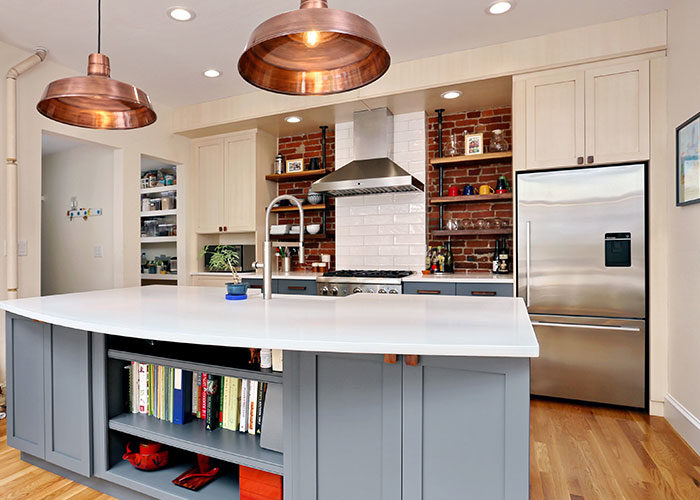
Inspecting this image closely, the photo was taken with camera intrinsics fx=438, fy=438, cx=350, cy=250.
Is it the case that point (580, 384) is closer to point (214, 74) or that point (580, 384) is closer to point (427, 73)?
point (427, 73)

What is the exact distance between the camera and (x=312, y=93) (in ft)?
5.49

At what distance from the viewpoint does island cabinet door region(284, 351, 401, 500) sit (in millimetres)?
1389

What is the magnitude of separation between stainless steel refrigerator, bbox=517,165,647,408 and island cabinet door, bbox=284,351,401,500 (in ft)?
7.05

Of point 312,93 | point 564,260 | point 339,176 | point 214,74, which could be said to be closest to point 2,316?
point 214,74

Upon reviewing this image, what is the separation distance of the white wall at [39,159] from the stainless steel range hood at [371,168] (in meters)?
1.87

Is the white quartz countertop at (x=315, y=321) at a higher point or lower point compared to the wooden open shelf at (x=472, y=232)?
lower

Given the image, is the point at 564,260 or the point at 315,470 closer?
the point at 315,470

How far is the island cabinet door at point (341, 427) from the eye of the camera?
1.39 meters

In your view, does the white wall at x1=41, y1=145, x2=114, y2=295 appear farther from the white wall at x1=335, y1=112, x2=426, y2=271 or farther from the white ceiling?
the white wall at x1=335, y1=112, x2=426, y2=271

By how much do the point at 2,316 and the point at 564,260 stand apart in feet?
13.5

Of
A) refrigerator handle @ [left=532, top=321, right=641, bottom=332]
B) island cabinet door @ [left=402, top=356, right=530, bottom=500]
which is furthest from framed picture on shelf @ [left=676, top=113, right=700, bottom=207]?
island cabinet door @ [left=402, top=356, right=530, bottom=500]

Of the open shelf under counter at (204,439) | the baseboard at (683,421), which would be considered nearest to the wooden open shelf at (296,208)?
the open shelf under counter at (204,439)

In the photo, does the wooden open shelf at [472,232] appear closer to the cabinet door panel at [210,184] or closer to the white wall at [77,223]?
the cabinet door panel at [210,184]

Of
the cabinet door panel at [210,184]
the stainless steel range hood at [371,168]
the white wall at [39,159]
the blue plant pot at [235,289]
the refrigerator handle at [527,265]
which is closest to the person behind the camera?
the blue plant pot at [235,289]
